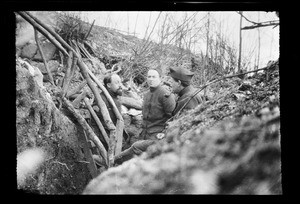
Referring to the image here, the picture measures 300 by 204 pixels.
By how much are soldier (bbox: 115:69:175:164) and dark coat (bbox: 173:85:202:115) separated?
49 millimetres

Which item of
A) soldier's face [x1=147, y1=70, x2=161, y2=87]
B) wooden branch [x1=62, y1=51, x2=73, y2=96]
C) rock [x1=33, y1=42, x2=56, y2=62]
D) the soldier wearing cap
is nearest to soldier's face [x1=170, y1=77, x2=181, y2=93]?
the soldier wearing cap

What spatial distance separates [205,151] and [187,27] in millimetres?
1172

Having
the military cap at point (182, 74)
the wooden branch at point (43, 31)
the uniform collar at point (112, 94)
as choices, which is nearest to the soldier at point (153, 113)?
the military cap at point (182, 74)

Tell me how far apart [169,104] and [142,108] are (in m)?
0.25

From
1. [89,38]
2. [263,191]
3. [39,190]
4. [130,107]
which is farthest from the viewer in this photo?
[89,38]

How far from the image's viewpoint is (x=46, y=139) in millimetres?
3193

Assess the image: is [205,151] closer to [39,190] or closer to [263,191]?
[263,191]

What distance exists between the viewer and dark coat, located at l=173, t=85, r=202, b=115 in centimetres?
305

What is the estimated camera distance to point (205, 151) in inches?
110

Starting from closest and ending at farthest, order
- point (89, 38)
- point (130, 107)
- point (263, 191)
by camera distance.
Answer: point (263, 191), point (130, 107), point (89, 38)

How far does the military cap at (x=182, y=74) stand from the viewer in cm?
311

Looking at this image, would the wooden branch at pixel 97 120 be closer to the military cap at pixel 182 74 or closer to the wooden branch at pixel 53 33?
the wooden branch at pixel 53 33
